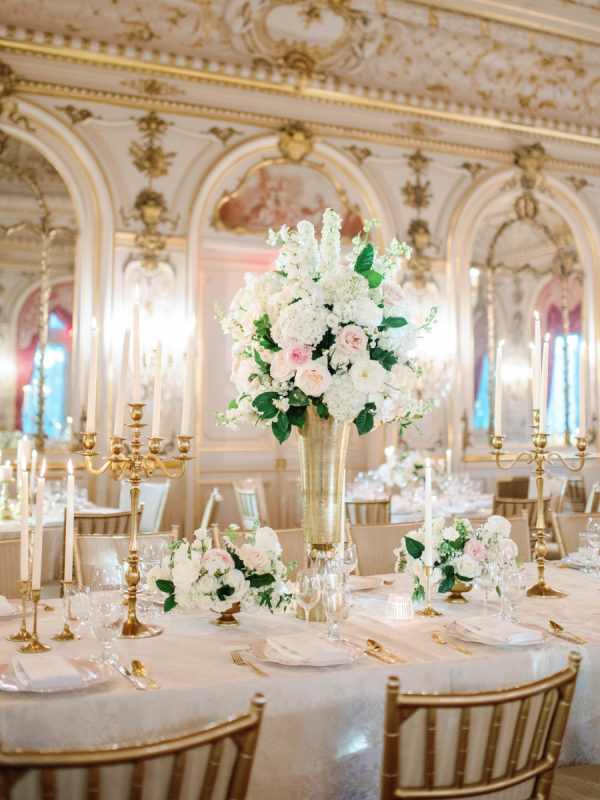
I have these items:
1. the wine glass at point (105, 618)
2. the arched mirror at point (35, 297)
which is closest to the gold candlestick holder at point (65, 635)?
the wine glass at point (105, 618)

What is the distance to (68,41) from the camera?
6.57 meters

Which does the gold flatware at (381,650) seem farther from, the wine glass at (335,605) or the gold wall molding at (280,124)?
the gold wall molding at (280,124)

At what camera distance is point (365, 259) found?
86.6 inches

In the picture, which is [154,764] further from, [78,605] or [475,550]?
[475,550]

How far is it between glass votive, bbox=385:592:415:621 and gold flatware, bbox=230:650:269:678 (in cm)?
56

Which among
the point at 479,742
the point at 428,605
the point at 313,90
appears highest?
the point at 313,90

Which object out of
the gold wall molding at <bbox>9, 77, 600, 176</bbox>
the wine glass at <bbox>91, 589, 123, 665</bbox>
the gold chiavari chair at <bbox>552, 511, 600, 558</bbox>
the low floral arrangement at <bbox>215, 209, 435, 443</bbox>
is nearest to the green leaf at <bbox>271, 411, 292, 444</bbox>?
the low floral arrangement at <bbox>215, 209, 435, 443</bbox>

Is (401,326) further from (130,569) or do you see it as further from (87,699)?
(87,699)

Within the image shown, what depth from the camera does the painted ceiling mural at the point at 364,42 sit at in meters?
6.59

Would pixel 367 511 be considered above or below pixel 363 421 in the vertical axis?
below

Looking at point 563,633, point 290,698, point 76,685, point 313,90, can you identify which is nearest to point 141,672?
point 76,685

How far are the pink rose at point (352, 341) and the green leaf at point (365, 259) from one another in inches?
7.4

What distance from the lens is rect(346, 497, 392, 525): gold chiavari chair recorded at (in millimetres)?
5168

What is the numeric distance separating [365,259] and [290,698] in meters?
1.18
